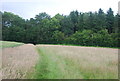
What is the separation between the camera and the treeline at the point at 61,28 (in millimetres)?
34625

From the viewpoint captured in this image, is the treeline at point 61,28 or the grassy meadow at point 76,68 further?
the treeline at point 61,28

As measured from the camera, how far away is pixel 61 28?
132 feet

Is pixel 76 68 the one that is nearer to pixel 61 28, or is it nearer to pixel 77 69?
pixel 77 69

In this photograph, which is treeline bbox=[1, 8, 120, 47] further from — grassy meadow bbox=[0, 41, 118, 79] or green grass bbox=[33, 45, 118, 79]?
green grass bbox=[33, 45, 118, 79]

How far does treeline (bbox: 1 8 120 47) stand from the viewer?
114ft

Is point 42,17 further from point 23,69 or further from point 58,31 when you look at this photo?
point 23,69

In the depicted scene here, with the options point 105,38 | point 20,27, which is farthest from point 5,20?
point 105,38

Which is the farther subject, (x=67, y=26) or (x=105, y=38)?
(x=67, y=26)

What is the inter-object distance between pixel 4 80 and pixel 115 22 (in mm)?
37439

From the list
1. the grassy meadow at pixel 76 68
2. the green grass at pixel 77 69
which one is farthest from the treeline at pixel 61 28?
the green grass at pixel 77 69

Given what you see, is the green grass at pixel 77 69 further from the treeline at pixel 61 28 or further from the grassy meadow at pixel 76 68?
the treeline at pixel 61 28

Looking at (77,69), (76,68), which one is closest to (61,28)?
(76,68)

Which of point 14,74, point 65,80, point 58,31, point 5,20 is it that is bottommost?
point 65,80

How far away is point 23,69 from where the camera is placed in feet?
12.4
